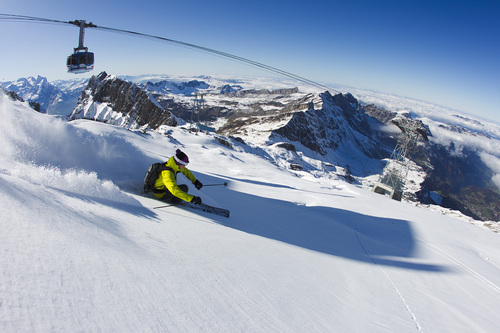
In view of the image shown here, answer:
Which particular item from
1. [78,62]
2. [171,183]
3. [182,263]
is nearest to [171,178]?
[171,183]

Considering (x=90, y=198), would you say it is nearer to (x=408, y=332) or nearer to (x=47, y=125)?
(x=47, y=125)

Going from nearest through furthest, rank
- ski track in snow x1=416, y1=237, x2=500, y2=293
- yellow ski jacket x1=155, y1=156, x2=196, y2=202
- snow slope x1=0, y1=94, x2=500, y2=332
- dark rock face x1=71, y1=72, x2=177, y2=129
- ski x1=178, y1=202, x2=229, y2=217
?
snow slope x1=0, y1=94, x2=500, y2=332
yellow ski jacket x1=155, y1=156, x2=196, y2=202
ski track in snow x1=416, y1=237, x2=500, y2=293
ski x1=178, y1=202, x2=229, y2=217
dark rock face x1=71, y1=72, x2=177, y2=129

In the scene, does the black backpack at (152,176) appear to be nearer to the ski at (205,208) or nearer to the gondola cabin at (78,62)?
the ski at (205,208)

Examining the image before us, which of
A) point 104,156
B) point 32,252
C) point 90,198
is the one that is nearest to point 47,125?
point 104,156

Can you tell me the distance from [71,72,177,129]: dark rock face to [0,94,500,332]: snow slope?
85.9 meters

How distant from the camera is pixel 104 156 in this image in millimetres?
6391

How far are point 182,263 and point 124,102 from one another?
143389 mm

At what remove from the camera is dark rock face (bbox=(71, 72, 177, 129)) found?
10294cm

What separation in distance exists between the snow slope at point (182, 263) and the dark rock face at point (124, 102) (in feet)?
282

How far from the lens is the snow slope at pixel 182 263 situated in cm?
183

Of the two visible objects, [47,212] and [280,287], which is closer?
[47,212]

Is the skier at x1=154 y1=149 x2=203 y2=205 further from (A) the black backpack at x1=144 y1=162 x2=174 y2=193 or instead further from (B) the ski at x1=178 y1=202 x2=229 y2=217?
(B) the ski at x1=178 y1=202 x2=229 y2=217

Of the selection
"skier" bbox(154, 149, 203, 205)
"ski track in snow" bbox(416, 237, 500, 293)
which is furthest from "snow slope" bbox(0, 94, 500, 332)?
"skier" bbox(154, 149, 203, 205)

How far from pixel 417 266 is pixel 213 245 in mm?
5705
